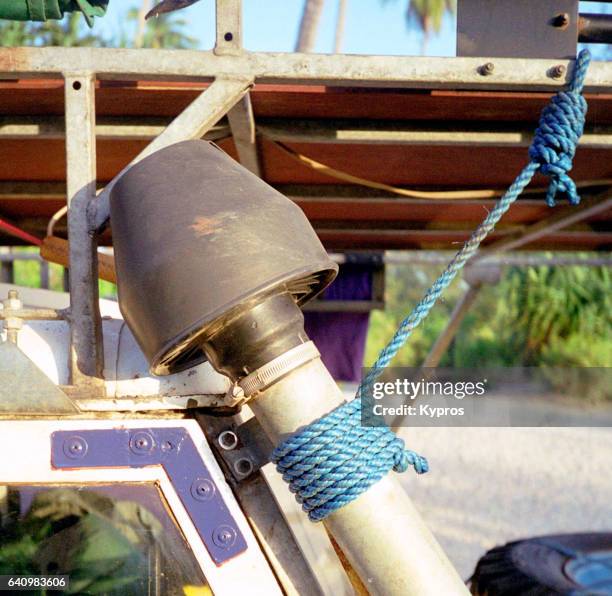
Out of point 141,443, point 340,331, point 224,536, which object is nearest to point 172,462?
point 141,443

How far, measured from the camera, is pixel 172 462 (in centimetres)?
146

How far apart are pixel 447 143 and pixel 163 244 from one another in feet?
3.61

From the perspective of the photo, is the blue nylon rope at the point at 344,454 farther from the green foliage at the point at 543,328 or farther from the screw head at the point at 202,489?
the green foliage at the point at 543,328

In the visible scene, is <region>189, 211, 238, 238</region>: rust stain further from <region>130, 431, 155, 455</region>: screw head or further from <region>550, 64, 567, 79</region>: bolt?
<region>550, 64, 567, 79</region>: bolt

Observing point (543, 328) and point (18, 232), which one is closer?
point (18, 232)

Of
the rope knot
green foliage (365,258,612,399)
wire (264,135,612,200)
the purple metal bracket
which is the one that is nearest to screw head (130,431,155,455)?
the purple metal bracket

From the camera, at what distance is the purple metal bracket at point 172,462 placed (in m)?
1.45

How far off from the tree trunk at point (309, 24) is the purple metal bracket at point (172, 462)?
12301 mm

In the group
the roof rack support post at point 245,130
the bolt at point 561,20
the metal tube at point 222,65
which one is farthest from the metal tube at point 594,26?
the roof rack support post at point 245,130

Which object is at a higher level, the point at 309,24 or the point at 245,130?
the point at 309,24

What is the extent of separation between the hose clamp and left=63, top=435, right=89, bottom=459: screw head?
33 cm

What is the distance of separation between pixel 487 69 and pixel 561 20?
23cm

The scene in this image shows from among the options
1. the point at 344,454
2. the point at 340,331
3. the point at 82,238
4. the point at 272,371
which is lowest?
the point at 340,331

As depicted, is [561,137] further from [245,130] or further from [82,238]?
[82,238]
